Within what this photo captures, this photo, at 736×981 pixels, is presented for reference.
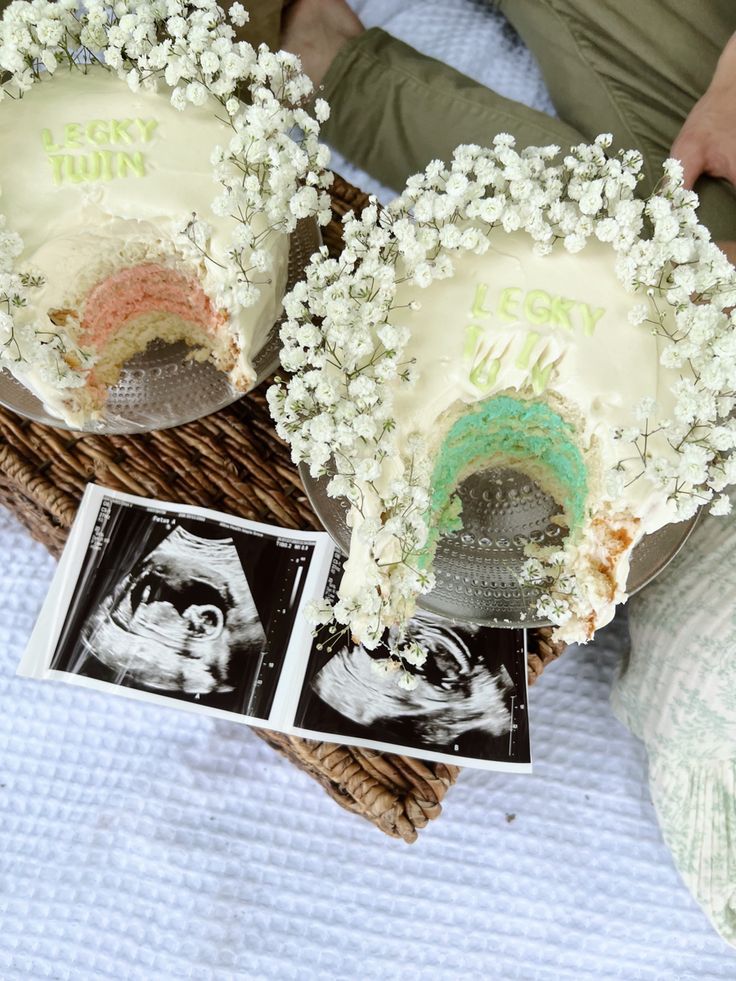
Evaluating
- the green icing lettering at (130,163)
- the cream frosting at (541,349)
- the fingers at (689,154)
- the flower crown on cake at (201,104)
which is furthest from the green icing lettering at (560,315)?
the fingers at (689,154)

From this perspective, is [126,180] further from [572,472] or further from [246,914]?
[246,914]

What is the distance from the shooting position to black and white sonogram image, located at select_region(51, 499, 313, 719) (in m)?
0.84

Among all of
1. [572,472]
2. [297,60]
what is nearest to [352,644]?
[572,472]

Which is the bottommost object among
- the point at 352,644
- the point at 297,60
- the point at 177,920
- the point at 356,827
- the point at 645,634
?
the point at 177,920

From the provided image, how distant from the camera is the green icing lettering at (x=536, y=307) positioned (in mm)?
612

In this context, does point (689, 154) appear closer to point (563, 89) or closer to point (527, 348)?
point (563, 89)

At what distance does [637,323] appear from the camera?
60 cm

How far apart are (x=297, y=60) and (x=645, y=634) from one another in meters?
0.72

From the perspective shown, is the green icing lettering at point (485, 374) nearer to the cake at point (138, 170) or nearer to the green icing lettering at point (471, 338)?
the green icing lettering at point (471, 338)

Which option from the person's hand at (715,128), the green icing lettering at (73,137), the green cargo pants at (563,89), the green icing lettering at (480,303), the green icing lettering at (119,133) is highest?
the green cargo pants at (563,89)

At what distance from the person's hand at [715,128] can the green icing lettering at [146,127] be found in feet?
2.12

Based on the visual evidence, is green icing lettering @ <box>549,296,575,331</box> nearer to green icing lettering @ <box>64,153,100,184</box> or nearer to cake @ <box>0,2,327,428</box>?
cake @ <box>0,2,327,428</box>

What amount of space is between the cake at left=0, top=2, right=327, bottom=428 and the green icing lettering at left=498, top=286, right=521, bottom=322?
161 millimetres

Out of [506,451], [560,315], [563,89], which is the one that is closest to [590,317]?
[560,315]
